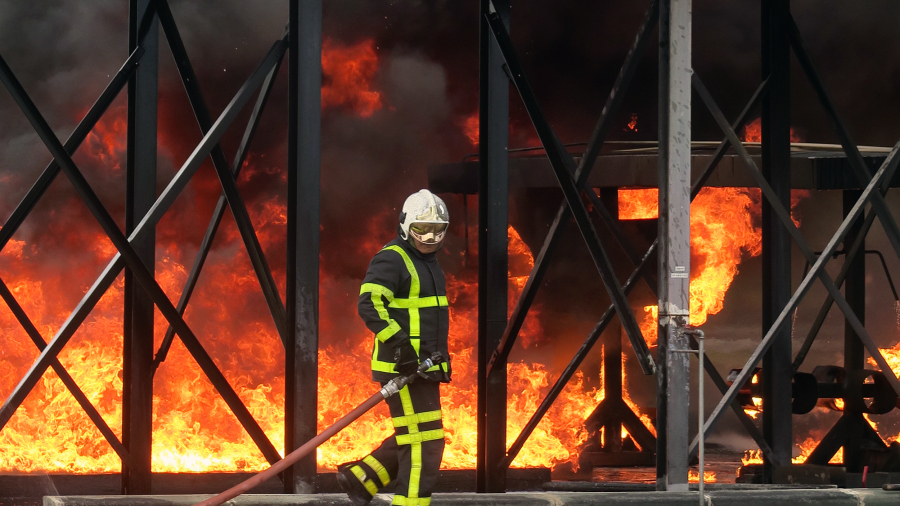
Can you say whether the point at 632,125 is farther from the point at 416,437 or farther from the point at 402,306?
the point at 416,437

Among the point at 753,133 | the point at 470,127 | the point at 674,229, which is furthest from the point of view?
the point at 753,133

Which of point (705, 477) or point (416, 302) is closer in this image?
point (416, 302)

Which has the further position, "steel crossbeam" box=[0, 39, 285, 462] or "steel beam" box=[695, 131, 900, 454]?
"steel beam" box=[695, 131, 900, 454]

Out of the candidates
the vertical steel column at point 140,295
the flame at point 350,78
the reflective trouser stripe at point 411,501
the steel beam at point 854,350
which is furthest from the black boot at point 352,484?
the flame at point 350,78

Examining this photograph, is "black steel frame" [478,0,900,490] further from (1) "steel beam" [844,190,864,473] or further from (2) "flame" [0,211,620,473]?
(2) "flame" [0,211,620,473]

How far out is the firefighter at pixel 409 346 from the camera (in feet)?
16.3

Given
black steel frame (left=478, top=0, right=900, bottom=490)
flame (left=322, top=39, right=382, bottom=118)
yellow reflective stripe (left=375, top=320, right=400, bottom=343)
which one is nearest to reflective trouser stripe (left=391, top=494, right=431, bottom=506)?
yellow reflective stripe (left=375, top=320, right=400, bottom=343)

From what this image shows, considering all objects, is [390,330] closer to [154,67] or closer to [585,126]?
[154,67]

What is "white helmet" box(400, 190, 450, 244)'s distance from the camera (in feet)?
16.9

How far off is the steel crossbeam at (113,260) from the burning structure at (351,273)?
0.06 ft

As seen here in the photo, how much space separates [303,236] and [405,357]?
4.52ft

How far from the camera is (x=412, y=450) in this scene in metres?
5.02

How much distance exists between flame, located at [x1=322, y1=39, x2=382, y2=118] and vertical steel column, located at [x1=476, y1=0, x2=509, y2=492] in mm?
7912

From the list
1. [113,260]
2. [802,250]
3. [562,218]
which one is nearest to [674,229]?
[562,218]
